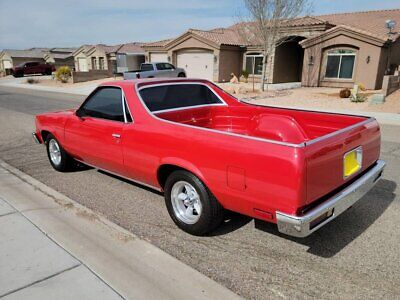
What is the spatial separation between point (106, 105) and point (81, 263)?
2.26 m

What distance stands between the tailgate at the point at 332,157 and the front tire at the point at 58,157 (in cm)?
412

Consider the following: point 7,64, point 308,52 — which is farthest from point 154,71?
point 7,64

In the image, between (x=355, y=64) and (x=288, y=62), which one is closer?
(x=355, y=64)

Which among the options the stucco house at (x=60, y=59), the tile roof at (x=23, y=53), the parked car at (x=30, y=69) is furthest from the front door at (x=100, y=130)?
the tile roof at (x=23, y=53)

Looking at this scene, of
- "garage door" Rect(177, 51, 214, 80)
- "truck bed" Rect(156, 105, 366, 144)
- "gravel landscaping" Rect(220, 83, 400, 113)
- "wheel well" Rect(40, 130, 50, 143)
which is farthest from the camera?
"garage door" Rect(177, 51, 214, 80)

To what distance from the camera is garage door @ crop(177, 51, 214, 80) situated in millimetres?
29625

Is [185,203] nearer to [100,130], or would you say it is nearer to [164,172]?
[164,172]

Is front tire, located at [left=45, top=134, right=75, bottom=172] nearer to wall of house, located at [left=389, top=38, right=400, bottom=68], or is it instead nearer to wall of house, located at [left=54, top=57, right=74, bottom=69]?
wall of house, located at [left=389, top=38, right=400, bottom=68]

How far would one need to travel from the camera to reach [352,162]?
330cm

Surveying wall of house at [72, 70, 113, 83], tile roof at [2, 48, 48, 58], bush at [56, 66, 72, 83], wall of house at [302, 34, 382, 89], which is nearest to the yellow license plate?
wall of house at [302, 34, 382, 89]

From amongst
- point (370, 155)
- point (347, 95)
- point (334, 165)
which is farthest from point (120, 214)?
point (347, 95)

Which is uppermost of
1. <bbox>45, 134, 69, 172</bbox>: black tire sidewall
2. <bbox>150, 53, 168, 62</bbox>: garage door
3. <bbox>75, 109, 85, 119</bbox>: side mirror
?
<bbox>150, 53, 168, 62</bbox>: garage door

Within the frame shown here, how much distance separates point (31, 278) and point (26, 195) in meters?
2.15

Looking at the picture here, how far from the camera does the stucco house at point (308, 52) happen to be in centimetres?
2102
